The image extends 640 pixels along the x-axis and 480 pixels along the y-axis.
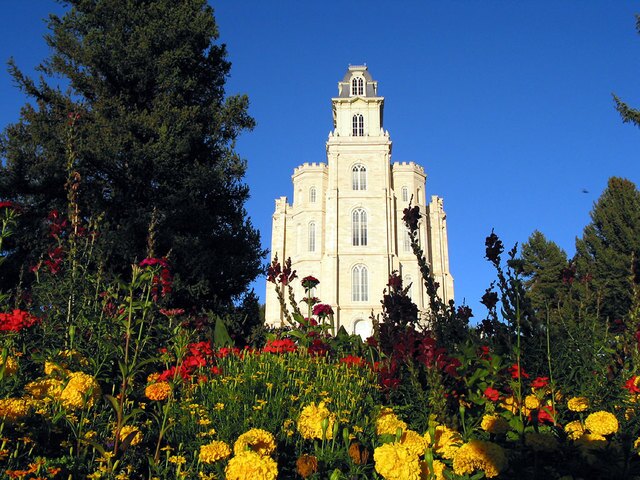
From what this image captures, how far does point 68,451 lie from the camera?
307 cm

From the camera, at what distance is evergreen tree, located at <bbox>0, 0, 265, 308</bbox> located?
12102 mm

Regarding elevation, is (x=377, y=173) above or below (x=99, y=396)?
above

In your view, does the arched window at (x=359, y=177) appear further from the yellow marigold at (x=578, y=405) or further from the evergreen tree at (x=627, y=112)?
the yellow marigold at (x=578, y=405)

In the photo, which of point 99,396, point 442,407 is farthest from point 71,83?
point 442,407

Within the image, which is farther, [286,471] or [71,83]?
[71,83]

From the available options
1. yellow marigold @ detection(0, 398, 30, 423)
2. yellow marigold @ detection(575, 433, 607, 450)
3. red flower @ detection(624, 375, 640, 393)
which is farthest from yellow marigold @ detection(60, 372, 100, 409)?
red flower @ detection(624, 375, 640, 393)

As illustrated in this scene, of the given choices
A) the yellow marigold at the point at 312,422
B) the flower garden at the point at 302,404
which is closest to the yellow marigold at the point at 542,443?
the flower garden at the point at 302,404

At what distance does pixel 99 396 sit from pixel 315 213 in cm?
4274

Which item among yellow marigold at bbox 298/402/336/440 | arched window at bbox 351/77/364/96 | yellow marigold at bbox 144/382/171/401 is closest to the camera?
yellow marigold at bbox 298/402/336/440

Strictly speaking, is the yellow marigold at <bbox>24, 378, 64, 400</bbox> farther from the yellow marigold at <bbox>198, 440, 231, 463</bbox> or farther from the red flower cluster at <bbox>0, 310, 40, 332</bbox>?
the yellow marigold at <bbox>198, 440, 231, 463</bbox>

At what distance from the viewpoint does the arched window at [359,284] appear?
41.8m

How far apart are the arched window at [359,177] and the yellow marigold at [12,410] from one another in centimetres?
4250

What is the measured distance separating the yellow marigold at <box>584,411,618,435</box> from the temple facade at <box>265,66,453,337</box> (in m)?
36.4

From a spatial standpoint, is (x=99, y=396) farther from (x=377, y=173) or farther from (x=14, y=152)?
(x=377, y=173)
